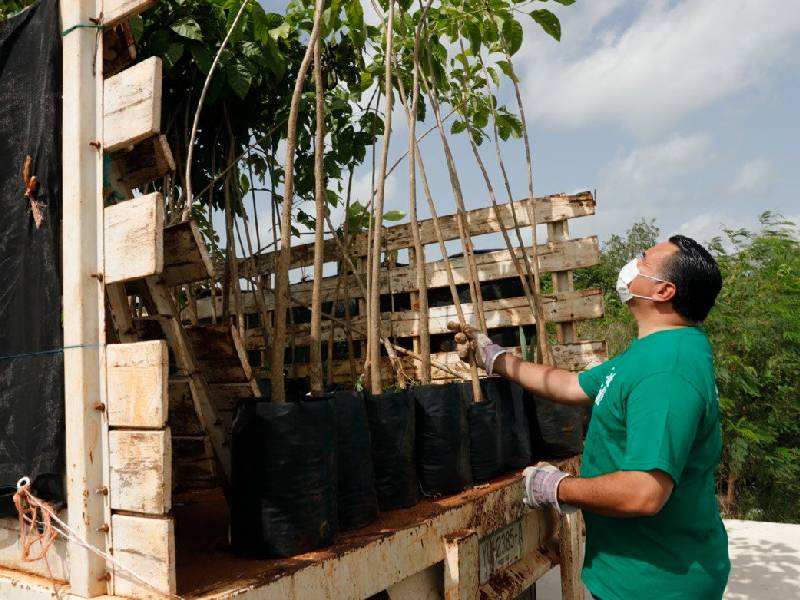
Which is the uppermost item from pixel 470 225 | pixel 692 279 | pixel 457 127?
pixel 457 127

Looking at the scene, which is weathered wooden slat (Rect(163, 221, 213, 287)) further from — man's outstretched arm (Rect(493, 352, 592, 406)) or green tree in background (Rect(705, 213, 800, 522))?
green tree in background (Rect(705, 213, 800, 522))

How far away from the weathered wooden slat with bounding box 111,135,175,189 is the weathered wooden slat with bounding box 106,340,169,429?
0.52m

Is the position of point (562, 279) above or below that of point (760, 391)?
above

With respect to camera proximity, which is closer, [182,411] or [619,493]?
[619,493]

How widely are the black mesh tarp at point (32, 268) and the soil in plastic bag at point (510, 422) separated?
176cm

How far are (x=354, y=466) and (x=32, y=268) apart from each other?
3.34 ft

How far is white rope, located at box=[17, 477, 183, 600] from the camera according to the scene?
1462 millimetres

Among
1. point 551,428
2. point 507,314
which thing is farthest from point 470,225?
point 551,428

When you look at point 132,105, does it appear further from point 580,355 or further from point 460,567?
point 580,355

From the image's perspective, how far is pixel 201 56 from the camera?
331 cm

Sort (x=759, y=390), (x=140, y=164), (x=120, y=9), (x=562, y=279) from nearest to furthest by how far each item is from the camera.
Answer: (x=120, y=9) → (x=140, y=164) → (x=562, y=279) → (x=759, y=390)

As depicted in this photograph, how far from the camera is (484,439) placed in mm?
2713

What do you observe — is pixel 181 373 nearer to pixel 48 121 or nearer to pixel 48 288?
pixel 48 288

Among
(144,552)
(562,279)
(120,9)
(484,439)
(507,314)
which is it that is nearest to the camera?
(144,552)
